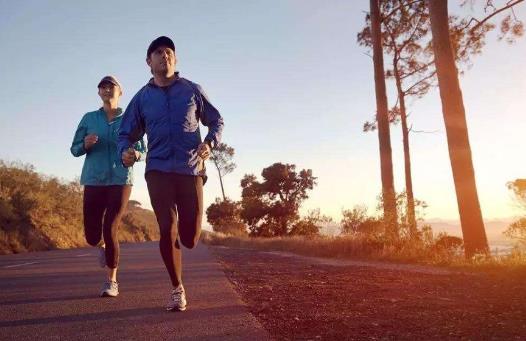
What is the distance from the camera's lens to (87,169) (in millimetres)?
5180

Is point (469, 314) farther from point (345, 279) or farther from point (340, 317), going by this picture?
point (345, 279)

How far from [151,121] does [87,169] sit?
1.41 metres

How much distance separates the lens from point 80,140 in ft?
17.6

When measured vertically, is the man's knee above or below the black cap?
below

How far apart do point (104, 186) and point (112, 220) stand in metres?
0.39

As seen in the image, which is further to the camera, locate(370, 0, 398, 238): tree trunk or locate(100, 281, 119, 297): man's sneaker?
locate(370, 0, 398, 238): tree trunk

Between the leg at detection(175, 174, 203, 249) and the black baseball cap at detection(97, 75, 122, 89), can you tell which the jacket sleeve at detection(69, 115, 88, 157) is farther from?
the leg at detection(175, 174, 203, 249)

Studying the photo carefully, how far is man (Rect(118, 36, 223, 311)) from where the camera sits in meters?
4.07

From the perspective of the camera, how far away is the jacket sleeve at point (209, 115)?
4.48 metres

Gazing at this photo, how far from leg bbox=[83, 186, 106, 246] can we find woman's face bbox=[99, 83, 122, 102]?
1.10 m

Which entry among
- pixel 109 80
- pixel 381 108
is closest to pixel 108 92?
pixel 109 80

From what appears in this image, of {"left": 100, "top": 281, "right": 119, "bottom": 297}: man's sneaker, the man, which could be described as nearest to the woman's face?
the man

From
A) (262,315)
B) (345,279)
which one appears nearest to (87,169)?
(262,315)

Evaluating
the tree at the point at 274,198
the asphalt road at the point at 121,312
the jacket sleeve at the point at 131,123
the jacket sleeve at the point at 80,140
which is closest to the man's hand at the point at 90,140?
the jacket sleeve at the point at 80,140
